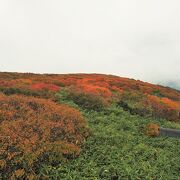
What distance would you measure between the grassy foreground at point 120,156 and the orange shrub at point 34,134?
539 mm

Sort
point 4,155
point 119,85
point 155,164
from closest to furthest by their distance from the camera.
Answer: point 4,155 < point 155,164 < point 119,85

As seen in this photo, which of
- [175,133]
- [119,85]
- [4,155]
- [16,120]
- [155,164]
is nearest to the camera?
[4,155]

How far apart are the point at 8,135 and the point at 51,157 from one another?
2018 millimetres

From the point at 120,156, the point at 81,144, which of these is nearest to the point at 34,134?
the point at 81,144

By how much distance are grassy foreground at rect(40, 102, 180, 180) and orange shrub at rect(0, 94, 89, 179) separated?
0.54m

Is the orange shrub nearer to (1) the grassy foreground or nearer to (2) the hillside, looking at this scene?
(2) the hillside

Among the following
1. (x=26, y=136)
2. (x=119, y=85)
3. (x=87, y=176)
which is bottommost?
(x=87, y=176)

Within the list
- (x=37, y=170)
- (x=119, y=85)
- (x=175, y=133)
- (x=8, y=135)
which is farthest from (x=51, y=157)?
(x=119, y=85)

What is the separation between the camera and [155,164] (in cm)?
1670

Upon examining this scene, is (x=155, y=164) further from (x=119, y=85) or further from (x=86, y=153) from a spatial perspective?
(x=119, y=85)

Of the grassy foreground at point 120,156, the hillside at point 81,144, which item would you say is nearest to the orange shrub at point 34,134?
the hillside at point 81,144

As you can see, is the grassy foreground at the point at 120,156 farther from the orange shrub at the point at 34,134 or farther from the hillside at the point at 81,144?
the orange shrub at the point at 34,134

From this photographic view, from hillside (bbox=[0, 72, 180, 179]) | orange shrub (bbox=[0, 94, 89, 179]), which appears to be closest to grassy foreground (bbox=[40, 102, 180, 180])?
hillside (bbox=[0, 72, 180, 179])

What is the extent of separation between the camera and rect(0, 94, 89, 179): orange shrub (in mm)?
14470
